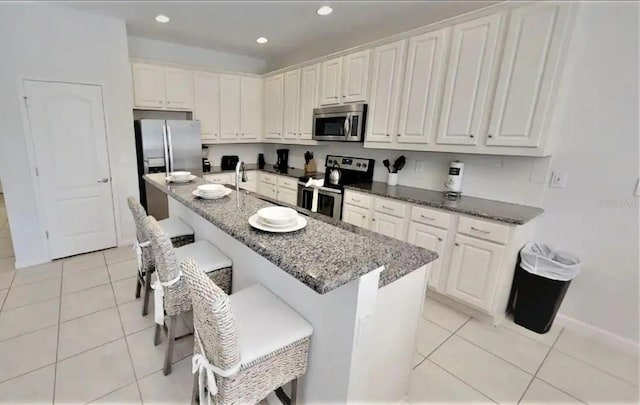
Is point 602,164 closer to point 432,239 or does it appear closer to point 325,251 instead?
point 432,239

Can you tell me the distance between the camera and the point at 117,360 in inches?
75.6

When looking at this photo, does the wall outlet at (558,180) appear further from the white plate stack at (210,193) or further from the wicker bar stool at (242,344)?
the white plate stack at (210,193)

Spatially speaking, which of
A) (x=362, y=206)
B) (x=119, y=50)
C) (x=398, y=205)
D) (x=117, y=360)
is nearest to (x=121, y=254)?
(x=117, y=360)

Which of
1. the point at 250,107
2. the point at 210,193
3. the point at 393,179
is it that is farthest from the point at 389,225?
the point at 250,107

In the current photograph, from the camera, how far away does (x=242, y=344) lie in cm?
117

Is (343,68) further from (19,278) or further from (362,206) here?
(19,278)

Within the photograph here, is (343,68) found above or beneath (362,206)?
above

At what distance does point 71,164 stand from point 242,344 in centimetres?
337

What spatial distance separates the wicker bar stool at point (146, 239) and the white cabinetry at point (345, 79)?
2.26 meters

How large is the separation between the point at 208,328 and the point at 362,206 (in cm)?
226

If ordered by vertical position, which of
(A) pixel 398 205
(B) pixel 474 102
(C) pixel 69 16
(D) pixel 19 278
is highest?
(C) pixel 69 16

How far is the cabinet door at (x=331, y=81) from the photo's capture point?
11.6 feet

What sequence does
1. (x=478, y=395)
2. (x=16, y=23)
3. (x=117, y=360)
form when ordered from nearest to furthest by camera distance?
(x=478, y=395), (x=117, y=360), (x=16, y=23)

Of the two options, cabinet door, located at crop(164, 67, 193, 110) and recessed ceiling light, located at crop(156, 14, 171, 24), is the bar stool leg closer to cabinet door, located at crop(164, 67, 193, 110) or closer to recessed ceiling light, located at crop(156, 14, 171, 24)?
recessed ceiling light, located at crop(156, 14, 171, 24)
